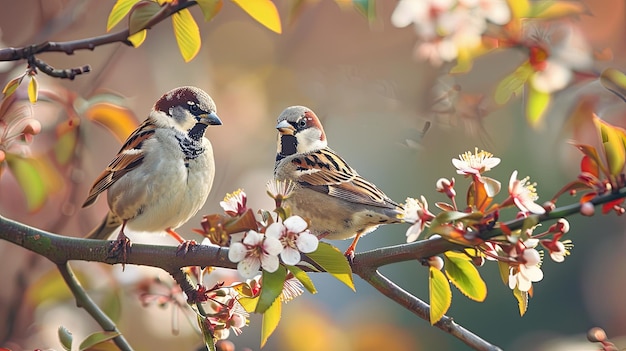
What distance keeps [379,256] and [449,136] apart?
7.67 ft

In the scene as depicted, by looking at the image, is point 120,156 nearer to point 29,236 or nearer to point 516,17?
point 29,236

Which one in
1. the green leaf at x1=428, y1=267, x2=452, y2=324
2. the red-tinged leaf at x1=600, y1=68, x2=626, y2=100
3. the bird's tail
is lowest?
the bird's tail

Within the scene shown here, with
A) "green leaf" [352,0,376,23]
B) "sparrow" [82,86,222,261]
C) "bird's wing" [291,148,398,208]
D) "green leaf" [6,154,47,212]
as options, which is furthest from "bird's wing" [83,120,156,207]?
"green leaf" [352,0,376,23]

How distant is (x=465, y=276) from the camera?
860 millimetres

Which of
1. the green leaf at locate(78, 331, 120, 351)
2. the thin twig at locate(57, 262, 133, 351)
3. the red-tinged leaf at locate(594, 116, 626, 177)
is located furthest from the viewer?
the thin twig at locate(57, 262, 133, 351)

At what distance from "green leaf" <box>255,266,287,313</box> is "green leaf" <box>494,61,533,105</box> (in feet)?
1.76

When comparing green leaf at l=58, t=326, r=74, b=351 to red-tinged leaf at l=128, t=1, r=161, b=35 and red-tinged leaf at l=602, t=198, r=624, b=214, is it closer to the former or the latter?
red-tinged leaf at l=128, t=1, r=161, b=35

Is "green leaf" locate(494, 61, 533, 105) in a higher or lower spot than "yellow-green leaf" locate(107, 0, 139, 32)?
lower

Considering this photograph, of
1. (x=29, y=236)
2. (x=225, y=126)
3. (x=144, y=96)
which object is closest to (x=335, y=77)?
(x=225, y=126)

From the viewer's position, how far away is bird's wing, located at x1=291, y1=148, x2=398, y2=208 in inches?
50.8

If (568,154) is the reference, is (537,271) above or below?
above

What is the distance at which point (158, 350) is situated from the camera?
6.45ft

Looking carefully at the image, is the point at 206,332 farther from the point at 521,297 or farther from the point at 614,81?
the point at 614,81

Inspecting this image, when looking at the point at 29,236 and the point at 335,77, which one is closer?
the point at 29,236
